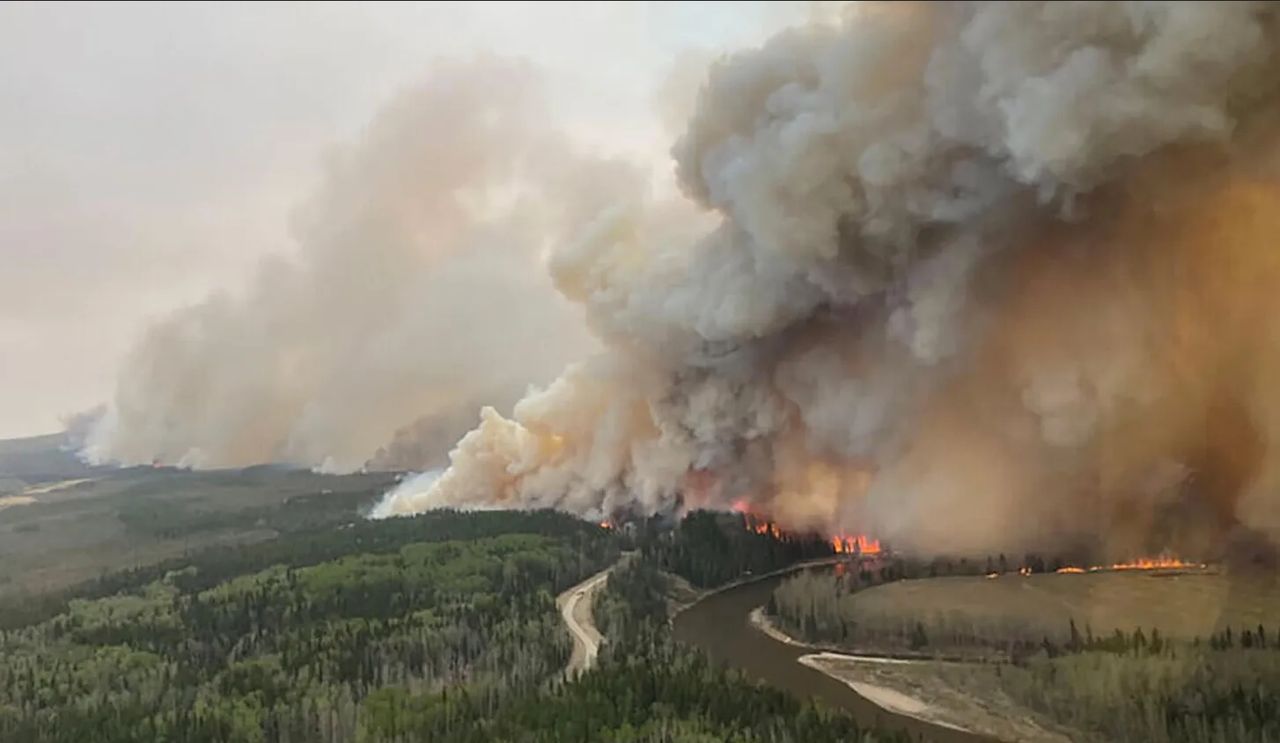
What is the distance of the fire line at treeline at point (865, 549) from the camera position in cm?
5612

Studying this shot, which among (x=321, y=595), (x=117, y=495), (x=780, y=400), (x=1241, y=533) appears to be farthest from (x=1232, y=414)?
(x=117, y=495)

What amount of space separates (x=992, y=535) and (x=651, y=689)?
83.1 feet

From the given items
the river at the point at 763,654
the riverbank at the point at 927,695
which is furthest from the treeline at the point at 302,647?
the riverbank at the point at 927,695

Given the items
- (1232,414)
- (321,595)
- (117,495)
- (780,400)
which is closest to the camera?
(1232,414)

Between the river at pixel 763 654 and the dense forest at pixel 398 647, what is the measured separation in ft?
6.93

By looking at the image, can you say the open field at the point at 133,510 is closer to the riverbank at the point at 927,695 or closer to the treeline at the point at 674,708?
the treeline at the point at 674,708

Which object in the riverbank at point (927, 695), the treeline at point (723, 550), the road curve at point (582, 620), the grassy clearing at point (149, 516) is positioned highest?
the grassy clearing at point (149, 516)

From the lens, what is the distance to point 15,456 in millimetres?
80250

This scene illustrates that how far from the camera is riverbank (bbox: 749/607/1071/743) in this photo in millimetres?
41844

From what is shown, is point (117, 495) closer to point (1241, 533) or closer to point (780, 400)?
point (780, 400)

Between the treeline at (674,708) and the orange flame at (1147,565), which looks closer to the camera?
the treeline at (674,708)

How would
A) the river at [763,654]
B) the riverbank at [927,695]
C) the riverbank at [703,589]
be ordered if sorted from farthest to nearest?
1. the riverbank at [703,589]
2. the river at [763,654]
3. the riverbank at [927,695]

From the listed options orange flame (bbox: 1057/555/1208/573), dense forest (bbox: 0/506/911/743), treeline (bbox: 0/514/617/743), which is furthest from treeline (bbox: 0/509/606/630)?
orange flame (bbox: 1057/555/1208/573)

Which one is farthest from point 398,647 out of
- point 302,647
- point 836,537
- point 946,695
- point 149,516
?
point 149,516
